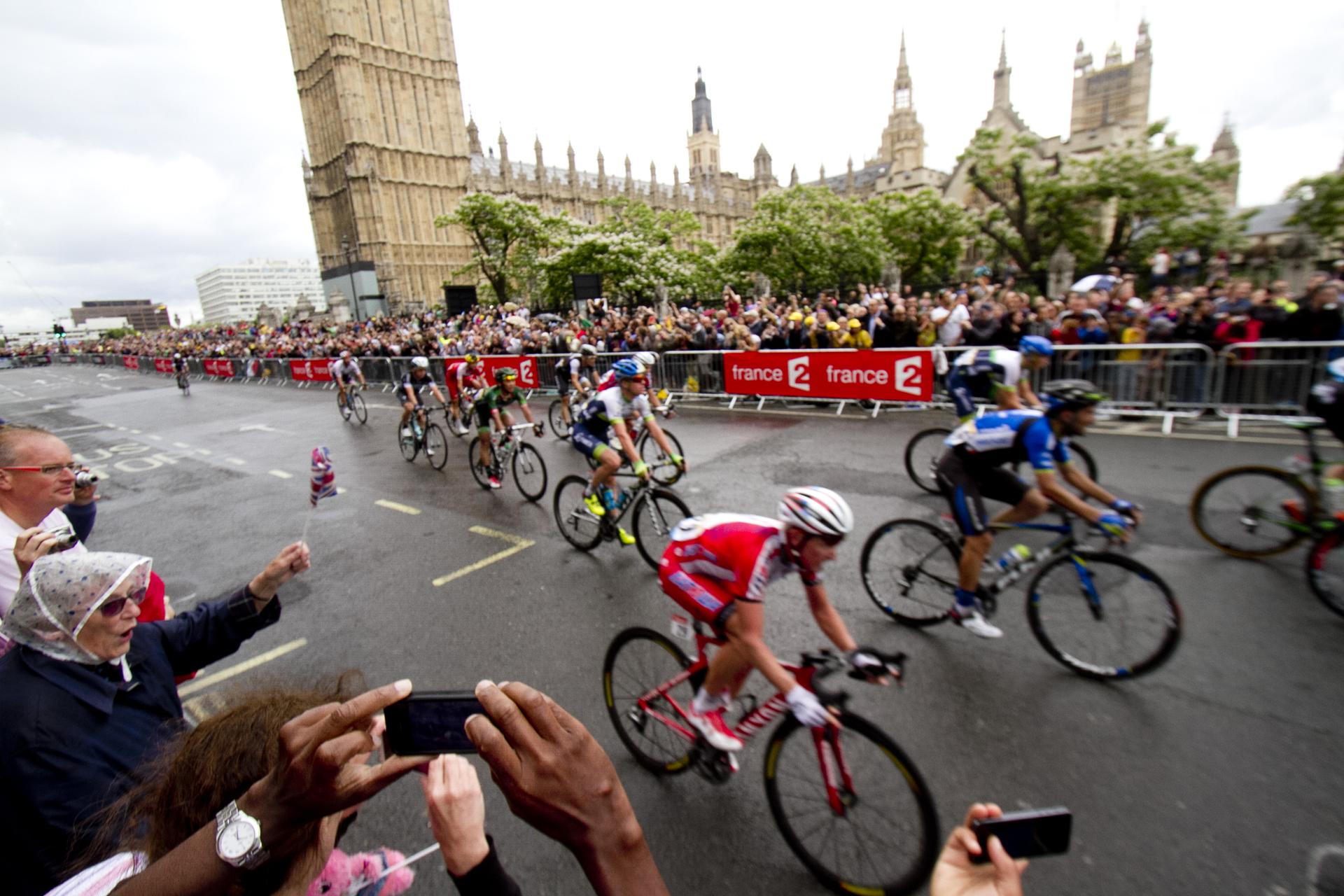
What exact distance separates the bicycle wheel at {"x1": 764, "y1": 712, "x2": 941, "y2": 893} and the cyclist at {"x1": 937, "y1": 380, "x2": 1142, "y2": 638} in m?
2.06

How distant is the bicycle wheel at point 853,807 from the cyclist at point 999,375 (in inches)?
139

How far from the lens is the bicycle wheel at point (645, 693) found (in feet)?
11.1

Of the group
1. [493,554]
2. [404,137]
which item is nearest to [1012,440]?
[493,554]

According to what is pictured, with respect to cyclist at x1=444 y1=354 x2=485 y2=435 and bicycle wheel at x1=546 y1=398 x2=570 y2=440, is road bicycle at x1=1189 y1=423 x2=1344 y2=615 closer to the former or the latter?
cyclist at x1=444 y1=354 x2=485 y2=435

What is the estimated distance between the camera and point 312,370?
28797 mm

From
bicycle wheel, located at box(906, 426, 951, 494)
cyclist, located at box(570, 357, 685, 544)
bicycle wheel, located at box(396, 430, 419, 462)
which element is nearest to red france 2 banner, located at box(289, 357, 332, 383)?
bicycle wheel, located at box(396, 430, 419, 462)

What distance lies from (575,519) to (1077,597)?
4.53 m

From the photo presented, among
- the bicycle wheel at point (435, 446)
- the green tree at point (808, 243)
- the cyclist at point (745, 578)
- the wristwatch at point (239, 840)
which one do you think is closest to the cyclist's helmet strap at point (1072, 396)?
the cyclist at point (745, 578)

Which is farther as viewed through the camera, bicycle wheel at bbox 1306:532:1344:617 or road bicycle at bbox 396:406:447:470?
Answer: road bicycle at bbox 396:406:447:470

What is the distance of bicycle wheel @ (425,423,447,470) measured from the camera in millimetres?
10969

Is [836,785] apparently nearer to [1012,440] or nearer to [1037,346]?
[1012,440]

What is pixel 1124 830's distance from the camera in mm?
2836

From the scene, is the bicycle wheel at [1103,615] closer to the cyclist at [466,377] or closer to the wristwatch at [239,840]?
the wristwatch at [239,840]

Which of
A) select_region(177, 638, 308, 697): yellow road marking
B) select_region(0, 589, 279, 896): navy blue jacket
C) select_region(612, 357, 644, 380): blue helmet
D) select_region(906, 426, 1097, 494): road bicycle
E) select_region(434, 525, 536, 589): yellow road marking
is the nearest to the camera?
select_region(0, 589, 279, 896): navy blue jacket
